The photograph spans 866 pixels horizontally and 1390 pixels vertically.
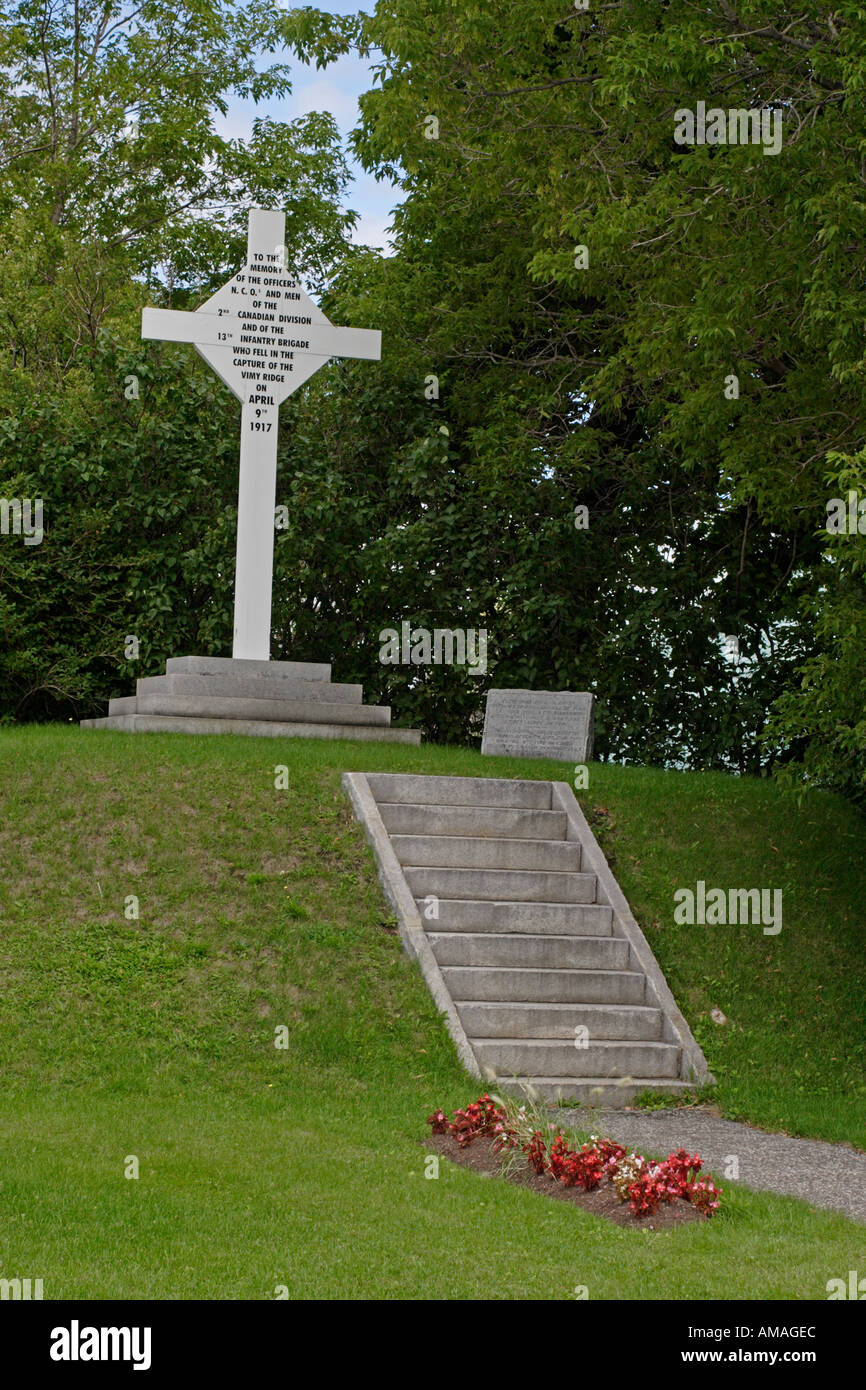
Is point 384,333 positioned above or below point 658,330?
above

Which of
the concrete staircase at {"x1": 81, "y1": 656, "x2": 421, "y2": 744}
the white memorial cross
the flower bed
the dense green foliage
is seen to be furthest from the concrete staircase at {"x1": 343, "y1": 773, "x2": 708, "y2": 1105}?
the dense green foliage

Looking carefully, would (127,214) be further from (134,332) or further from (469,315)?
(469,315)

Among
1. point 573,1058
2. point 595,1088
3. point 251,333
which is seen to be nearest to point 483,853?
point 573,1058

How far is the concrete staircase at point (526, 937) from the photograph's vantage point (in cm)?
1016

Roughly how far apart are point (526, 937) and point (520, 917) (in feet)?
0.76

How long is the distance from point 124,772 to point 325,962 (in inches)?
112

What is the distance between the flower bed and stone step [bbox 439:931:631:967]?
2.18 meters

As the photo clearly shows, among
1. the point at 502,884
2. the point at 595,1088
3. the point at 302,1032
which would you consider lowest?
the point at 595,1088

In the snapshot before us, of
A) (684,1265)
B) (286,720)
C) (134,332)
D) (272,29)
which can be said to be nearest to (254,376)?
(286,720)

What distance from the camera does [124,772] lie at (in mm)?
12258

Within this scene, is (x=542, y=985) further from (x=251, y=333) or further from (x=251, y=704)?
(x=251, y=333)

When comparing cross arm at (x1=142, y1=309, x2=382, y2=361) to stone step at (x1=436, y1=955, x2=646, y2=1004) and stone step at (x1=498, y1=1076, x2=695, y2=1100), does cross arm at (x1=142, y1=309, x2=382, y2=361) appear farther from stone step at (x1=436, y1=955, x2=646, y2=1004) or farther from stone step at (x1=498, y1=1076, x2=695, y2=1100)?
stone step at (x1=498, y1=1076, x2=695, y2=1100)

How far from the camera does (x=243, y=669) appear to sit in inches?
593

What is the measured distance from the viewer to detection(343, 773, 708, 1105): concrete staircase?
10156 millimetres
